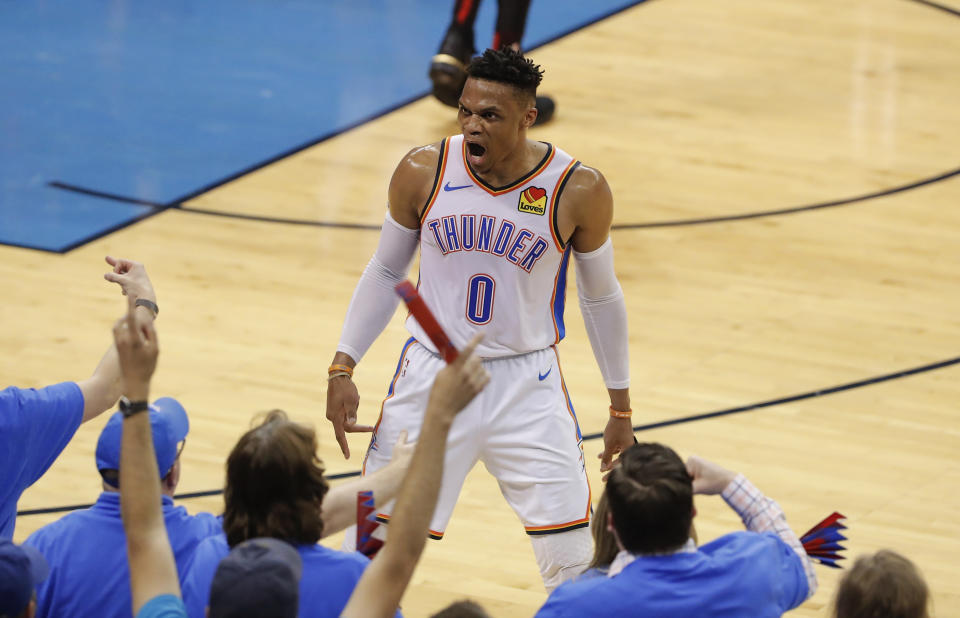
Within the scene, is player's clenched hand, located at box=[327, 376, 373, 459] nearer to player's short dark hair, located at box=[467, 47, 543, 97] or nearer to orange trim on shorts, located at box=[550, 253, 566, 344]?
orange trim on shorts, located at box=[550, 253, 566, 344]

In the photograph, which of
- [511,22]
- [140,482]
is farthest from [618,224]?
[140,482]

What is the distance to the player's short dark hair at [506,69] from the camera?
13.6 ft

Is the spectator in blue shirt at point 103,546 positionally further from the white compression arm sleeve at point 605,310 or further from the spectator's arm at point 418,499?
the white compression arm sleeve at point 605,310

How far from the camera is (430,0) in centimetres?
1343

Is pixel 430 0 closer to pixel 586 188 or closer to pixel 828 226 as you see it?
pixel 828 226

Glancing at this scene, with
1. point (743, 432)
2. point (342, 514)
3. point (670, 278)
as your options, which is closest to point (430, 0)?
point (670, 278)

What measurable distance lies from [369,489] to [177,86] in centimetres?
762

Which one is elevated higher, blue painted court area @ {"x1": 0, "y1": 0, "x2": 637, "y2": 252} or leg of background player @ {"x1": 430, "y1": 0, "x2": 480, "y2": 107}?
leg of background player @ {"x1": 430, "y1": 0, "x2": 480, "y2": 107}

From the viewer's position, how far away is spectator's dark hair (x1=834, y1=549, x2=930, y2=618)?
310 centimetres

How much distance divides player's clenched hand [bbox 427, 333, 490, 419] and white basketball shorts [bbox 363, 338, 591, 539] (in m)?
1.31

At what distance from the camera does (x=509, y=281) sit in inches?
165

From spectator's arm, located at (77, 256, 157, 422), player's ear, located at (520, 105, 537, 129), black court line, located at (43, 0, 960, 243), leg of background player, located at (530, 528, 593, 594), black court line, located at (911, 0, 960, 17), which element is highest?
player's ear, located at (520, 105, 537, 129)

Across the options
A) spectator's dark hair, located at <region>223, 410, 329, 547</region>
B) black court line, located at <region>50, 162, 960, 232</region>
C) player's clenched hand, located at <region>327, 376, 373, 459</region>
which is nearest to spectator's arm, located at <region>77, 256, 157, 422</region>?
player's clenched hand, located at <region>327, 376, 373, 459</region>

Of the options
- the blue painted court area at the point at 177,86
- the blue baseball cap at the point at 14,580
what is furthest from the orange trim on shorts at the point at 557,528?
the blue painted court area at the point at 177,86
